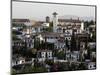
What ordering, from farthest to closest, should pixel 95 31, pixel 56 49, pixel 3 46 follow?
1. pixel 95 31
2. pixel 56 49
3. pixel 3 46

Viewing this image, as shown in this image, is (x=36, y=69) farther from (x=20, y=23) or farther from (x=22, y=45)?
(x=20, y=23)

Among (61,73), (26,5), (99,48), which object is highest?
(26,5)

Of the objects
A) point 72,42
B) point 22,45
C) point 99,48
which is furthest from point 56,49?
point 99,48

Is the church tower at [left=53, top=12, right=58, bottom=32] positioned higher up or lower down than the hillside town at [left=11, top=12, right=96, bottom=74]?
higher up

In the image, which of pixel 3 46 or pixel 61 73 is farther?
pixel 61 73

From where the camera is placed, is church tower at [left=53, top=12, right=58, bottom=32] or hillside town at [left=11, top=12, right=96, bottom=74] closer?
hillside town at [left=11, top=12, right=96, bottom=74]

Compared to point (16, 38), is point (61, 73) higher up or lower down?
lower down

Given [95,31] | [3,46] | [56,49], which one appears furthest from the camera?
[95,31]

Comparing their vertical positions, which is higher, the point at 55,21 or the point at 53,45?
the point at 55,21
